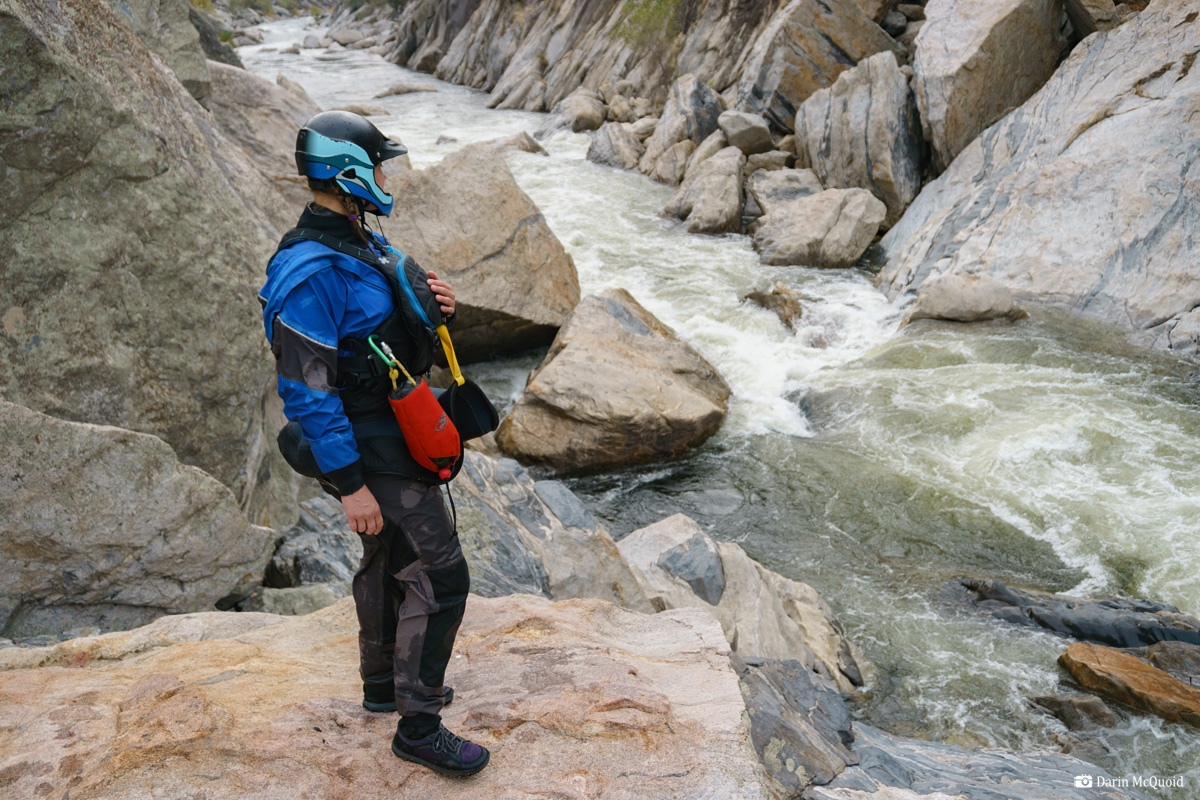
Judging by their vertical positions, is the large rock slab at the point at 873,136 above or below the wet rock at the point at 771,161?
above

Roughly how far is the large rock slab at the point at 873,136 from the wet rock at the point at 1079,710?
1152cm

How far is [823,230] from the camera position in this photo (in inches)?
583

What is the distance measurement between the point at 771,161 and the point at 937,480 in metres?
10.9

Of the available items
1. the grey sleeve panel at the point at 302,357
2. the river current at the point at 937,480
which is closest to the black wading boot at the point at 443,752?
the grey sleeve panel at the point at 302,357

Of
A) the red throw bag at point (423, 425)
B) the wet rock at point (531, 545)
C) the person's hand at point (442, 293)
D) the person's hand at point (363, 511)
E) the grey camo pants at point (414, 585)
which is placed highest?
the person's hand at point (442, 293)

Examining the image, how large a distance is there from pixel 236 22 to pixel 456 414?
7421 cm

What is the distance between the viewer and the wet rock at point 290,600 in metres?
4.84

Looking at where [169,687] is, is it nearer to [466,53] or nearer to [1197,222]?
[1197,222]

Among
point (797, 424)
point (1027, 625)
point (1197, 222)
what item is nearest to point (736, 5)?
point (1197, 222)

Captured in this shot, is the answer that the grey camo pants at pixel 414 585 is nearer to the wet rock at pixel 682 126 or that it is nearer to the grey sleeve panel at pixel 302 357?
the grey sleeve panel at pixel 302 357

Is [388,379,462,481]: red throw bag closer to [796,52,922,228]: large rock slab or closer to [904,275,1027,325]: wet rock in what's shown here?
→ [904,275,1027,325]: wet rock

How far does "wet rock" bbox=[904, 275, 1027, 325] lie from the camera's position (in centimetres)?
1161

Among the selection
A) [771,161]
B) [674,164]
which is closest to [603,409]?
[771,161]

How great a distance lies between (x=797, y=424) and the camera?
1025 centimetres
